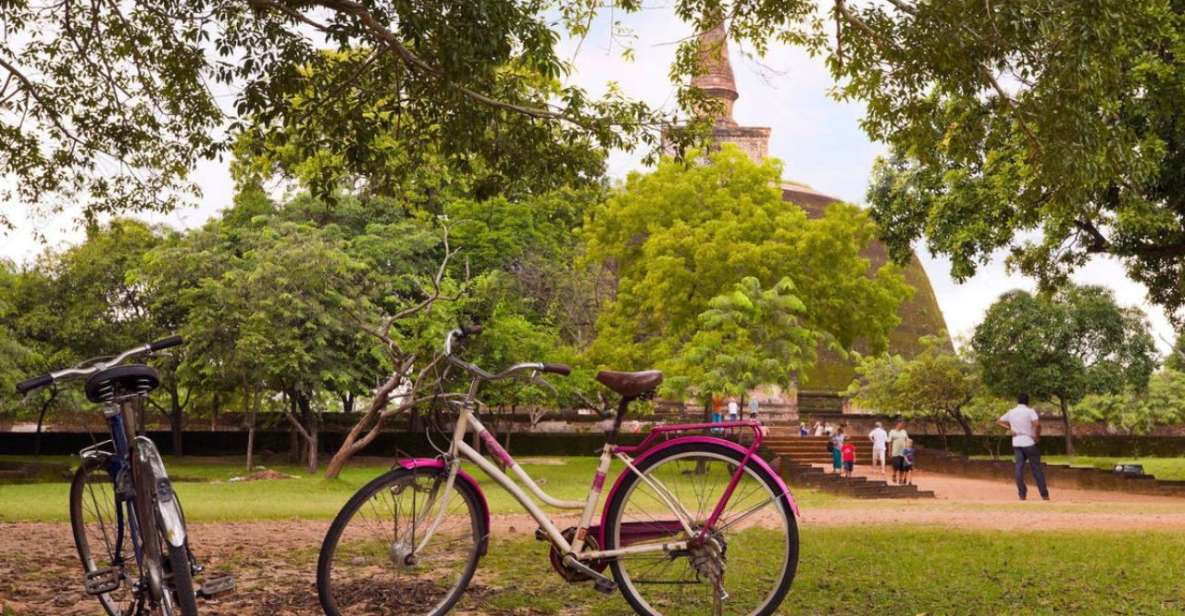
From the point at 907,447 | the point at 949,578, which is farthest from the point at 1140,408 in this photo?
the point at 949,578

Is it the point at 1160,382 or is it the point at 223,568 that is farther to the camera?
the point at 1160,382

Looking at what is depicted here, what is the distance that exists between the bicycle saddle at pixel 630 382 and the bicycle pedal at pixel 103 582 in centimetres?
199

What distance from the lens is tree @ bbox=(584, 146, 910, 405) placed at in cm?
2747

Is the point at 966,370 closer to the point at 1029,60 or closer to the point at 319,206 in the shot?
the point at 319,206

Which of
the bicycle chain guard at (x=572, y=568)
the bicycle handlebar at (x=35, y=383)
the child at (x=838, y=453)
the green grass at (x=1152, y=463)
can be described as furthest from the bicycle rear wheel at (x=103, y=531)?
the green grass at (x=1152, y=463)

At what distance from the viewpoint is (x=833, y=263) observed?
2927cm

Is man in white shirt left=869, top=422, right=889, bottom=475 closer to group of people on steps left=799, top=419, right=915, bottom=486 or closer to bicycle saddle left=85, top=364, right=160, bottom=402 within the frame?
group of people on steps left=799, top=419, right=915, bottom=486

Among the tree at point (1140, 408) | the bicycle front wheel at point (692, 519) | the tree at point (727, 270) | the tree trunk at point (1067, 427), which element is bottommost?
the bicycle front wheel at point (692, 519)

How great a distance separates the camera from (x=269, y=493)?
21906 mm

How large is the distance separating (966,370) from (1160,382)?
556 inches

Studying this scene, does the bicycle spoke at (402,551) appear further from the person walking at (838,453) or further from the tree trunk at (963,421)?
the tree trunk at (963,421)

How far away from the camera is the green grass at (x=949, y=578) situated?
5.96 metres

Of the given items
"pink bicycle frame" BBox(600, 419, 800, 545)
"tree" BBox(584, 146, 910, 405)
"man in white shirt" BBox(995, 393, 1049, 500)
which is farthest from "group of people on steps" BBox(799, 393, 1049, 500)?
"pink bicycle frame" BBox(600, 419, 800, 545)

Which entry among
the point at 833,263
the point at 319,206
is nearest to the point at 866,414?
the point at 833,263
